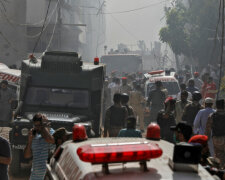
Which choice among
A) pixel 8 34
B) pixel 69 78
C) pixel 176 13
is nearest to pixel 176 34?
pixel 176 13

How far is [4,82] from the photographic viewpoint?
1720 cm

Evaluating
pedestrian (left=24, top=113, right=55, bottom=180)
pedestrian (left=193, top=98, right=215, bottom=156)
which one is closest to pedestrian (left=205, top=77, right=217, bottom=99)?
pedestrian (left=193, top=98, right=215, bottom=156)

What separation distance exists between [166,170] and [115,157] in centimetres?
55

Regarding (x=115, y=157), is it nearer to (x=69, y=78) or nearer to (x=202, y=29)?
(x=69, y=78)

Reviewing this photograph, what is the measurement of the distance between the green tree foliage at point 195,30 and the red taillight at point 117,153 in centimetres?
4794

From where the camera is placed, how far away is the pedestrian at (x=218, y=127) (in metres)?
10.2

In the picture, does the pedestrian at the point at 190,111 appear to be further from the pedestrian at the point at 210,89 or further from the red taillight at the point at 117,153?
the red taillight at the point at 117,153

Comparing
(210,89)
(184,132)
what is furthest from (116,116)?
(210,89)

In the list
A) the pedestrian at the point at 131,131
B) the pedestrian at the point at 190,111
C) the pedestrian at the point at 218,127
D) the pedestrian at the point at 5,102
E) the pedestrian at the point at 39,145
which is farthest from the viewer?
the pedestrian at the point at 5,102

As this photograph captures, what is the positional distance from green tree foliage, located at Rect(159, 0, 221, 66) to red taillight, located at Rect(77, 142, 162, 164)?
1887 inches

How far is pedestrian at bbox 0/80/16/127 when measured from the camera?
17359 millimetres

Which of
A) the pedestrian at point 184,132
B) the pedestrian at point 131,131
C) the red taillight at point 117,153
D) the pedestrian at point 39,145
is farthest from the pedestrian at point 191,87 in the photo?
the red taillight at point 117,153

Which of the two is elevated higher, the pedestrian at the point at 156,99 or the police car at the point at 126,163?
the police car at the point at 126,163

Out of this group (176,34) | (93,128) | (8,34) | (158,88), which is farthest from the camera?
(176,34)
